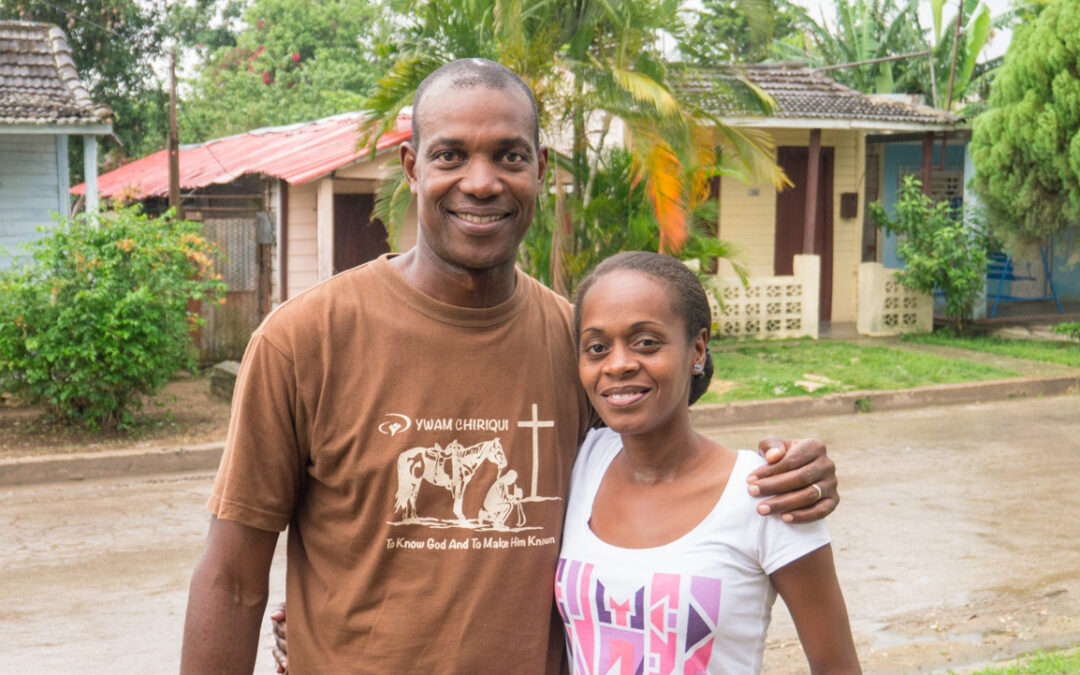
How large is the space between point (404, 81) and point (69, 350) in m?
3.77

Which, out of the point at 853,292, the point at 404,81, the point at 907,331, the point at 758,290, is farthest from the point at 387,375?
the point at 853,292

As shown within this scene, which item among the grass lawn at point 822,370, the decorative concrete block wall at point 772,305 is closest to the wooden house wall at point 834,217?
the decorative concrete block wall at point 772,305

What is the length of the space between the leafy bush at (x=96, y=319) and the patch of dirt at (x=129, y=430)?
0.17 meters

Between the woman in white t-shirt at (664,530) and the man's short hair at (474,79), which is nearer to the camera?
the woman in white t-shirt at (664,530)

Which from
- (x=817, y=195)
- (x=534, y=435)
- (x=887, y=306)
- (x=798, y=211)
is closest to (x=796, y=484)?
(x=534, y=435)

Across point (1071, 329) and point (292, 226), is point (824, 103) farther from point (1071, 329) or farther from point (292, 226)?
point (292, 226)

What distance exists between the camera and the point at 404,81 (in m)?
10.7

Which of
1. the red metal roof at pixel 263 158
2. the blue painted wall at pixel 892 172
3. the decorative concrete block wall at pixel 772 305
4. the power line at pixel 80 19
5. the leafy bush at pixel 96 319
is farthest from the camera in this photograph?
the blue painted wall at pixel 892 172

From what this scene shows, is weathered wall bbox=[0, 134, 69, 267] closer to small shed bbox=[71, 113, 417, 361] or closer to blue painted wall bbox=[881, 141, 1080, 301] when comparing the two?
small shed bbox=[71, 113, 417, 361]

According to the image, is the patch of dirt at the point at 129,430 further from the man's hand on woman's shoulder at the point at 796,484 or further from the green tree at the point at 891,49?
the green tree at the point at 891,49

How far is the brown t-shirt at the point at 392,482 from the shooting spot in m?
2.17

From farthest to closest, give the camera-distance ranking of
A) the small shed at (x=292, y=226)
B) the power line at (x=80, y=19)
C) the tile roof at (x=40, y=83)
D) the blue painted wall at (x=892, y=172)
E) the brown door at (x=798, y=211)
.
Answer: the blue painted wall at (x=892, y=172)
the power line at (x=80, y=19)
the brown door at (x=798, y=211)
the small shed at (x=292, y=226)
the tile roof at (x=40, y=83)

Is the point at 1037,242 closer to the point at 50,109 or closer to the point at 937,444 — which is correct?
the point at 937,444

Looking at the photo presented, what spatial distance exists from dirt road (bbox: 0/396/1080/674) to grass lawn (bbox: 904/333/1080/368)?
4.64 metres
